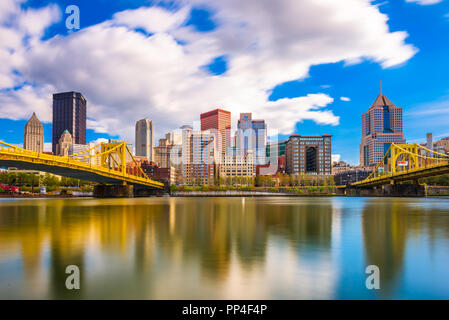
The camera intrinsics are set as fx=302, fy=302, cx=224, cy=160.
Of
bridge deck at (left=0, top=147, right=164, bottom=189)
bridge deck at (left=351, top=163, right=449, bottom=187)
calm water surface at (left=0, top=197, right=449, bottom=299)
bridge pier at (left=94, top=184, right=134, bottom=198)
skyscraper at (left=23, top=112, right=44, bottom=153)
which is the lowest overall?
bridge pier at (left=94, top=184, right=134, bottom=198)

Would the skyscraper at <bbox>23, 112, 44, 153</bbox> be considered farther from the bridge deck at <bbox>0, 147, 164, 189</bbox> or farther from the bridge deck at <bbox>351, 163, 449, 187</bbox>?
the bridge deck at <bbox>351, 163, 449, 187</bbox>

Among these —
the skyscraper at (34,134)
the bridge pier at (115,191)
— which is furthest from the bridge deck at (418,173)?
the skyscraper at (34,134)

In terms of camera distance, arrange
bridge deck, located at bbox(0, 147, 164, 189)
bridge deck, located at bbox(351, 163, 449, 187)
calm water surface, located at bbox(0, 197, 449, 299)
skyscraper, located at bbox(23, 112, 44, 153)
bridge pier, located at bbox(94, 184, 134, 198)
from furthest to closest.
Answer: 1. skyscraper, located at bbox(23, 112, 44, 153)
2. bridge pier, located at bbox(94, 184, 134, 198)
3. bridge deck, located at bbox(351, 163, 449, 187)
4. bridge deck, located at bbox(0, 147, 164, 189)
5. calm water surface, located at bbox(0, 197, 449, 299)

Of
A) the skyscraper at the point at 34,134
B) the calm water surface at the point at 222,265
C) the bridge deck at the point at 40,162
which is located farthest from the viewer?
the skyscraper at the point at 34,134

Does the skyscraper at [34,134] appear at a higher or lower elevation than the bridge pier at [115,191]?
higher

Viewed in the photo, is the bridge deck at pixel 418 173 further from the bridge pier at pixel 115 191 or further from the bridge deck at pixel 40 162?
the bridge pier at pixel 115 191

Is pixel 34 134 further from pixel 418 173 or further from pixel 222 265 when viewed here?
pixel 222 265

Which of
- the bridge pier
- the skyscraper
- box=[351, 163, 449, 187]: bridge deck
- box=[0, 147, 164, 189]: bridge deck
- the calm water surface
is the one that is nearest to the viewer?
the calm water surface

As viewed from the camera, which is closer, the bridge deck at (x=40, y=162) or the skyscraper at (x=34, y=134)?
the bridge deck at (x=40, y=162)

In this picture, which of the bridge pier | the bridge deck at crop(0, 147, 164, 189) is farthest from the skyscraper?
the bridge deck at crop(0, 147, 164, 189)

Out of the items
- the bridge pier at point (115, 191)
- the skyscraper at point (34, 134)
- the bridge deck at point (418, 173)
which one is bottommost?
the bridge pier at point (115, 191)
